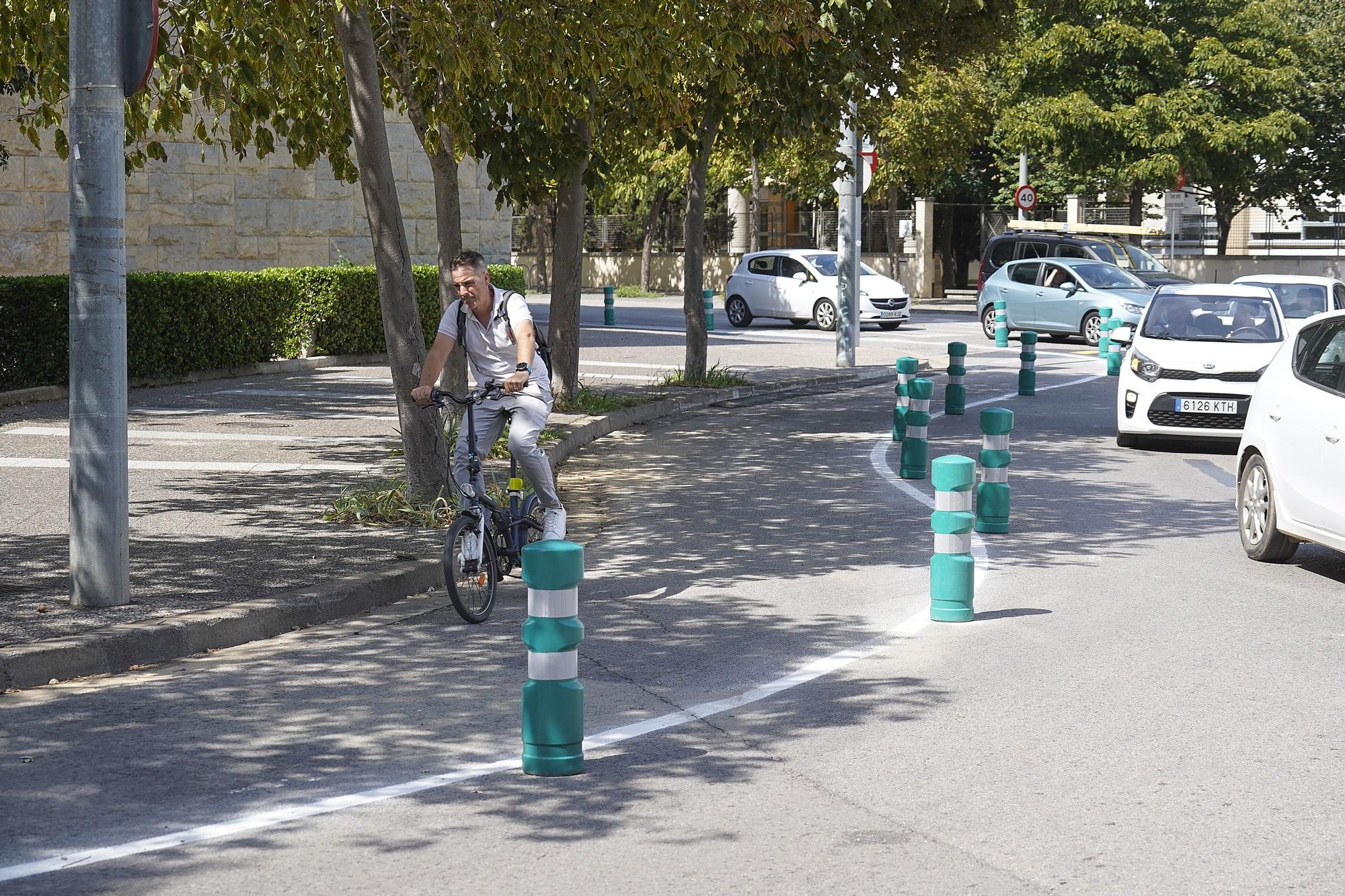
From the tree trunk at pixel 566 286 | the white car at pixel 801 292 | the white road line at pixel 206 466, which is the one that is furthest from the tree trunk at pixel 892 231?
the white road line at pixel 206 466

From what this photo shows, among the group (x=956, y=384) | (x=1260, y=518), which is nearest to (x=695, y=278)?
(x=956, y=384)

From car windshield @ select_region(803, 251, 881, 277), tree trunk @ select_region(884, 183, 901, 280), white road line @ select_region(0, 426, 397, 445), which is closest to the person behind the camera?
white road line @ select_region(0, 426, 397, 445)

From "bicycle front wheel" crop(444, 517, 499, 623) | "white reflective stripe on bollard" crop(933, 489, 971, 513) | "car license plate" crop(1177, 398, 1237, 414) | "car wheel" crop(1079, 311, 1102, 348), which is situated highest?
"car wheel" crop(1079, 311, 1102, 348)

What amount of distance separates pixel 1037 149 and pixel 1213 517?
3663 centimetres

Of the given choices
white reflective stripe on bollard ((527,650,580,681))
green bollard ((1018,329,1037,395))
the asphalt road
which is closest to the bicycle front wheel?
the asphalt road

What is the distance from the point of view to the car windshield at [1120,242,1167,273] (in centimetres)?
3372

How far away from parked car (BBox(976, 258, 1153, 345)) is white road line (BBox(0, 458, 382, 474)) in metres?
18.8

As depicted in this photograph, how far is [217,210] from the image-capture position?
2506 cm

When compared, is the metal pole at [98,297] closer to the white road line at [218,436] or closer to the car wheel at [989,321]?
the white road line at [218,436]

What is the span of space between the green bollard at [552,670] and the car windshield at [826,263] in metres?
29.8

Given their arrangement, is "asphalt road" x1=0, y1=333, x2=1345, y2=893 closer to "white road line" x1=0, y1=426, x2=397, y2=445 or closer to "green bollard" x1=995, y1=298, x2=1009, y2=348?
"white road line" x1=0, y1=426, x2=397, y2=445

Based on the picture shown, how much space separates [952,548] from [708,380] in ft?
44.5

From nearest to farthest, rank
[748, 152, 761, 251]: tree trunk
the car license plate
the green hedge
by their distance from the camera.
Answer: the car license plate < the green hedge < [748, 152, 761, 251]: tree trunk

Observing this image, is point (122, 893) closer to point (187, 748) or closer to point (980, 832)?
point (187, 748)
